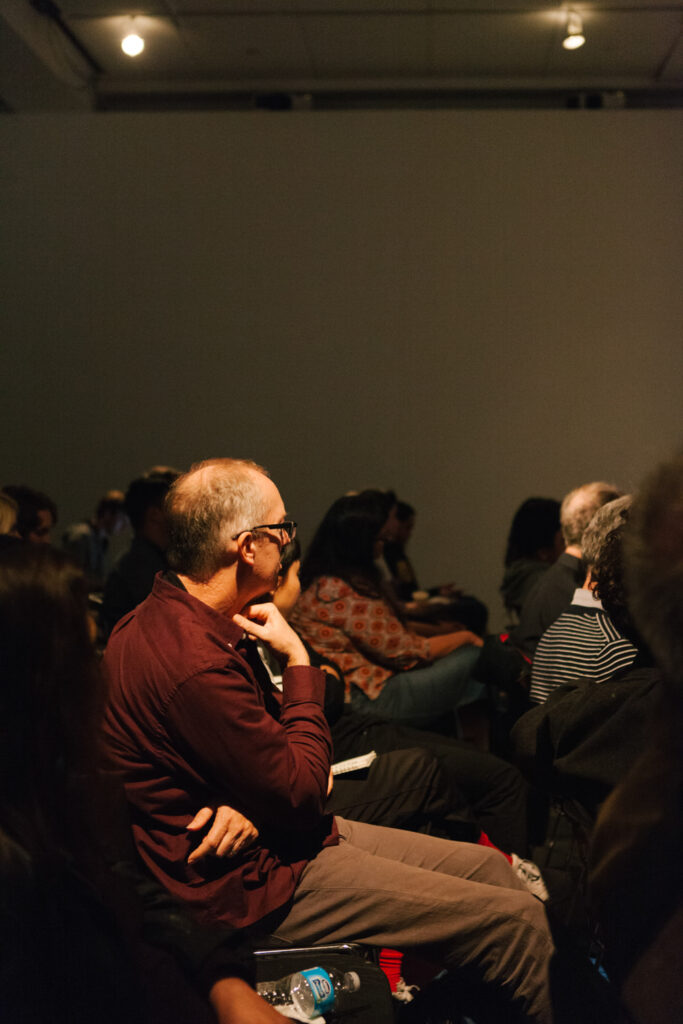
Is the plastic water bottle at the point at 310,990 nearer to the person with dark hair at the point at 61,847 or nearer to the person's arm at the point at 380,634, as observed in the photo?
the person with dark hair at the point at 61,847

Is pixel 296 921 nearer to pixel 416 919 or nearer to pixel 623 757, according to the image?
pixel 416 919

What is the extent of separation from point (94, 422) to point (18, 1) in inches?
107

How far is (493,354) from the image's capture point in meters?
6.12

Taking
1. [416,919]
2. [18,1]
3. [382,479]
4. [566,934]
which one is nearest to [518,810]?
[566,934]

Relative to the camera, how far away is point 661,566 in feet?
3.22

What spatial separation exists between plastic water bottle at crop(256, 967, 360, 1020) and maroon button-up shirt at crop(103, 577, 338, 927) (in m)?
0.13

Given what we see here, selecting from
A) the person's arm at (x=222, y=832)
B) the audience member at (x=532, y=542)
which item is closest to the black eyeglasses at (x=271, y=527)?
the person's arm at (x=222, y=832)

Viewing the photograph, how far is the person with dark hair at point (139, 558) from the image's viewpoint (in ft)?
10.5

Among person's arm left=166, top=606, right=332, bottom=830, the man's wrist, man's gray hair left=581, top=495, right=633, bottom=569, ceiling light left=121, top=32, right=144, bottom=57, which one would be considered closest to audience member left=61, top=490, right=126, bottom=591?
ceiling light left=121, top=32, right=144, bottom=57

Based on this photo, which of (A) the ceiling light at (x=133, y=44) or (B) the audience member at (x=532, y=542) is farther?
(A) the ceiling light at (x=133, y=44)

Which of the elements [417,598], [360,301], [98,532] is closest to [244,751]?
[417,598]

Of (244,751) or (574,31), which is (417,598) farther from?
(574,31)

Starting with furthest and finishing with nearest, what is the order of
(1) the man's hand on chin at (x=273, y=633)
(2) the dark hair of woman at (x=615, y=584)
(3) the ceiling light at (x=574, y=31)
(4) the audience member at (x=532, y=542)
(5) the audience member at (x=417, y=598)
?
(3) the ceiling light at (x=574, y=31)
(5) the audience member at (x=417, y=598)
(4) the audience member at (x=532, y=542)
(2) the dark hair of woman at (x=615, y=584)
(1) the man's hand on chin at (x=273, y=633)

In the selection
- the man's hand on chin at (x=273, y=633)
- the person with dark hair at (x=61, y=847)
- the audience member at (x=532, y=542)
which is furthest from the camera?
the audience member at (x=532, y=542)
